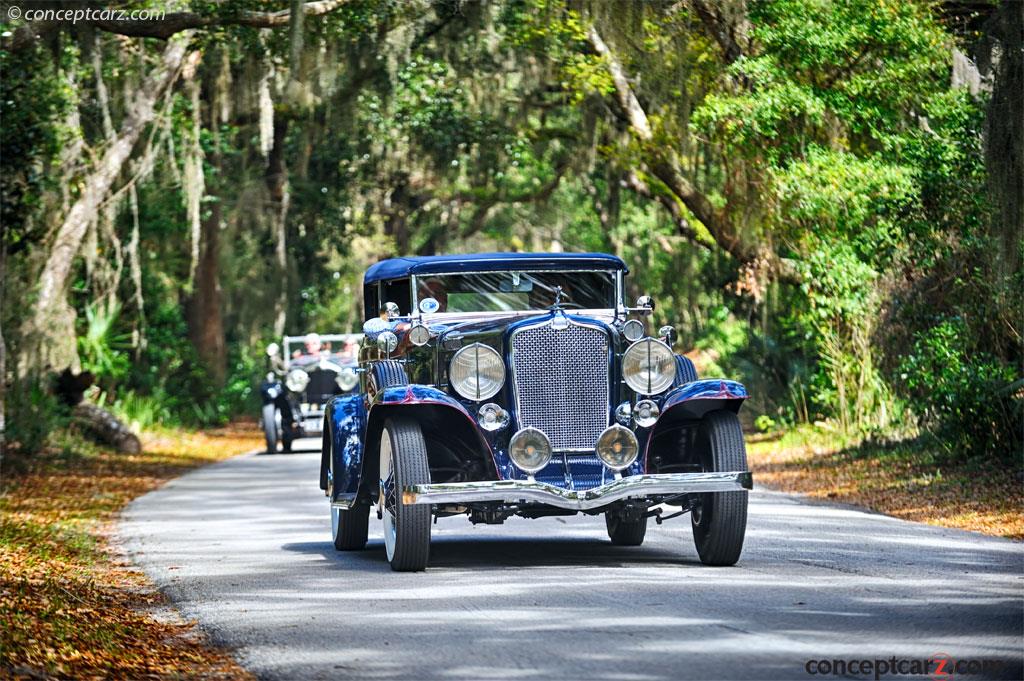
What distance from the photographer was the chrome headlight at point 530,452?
9.75 meters

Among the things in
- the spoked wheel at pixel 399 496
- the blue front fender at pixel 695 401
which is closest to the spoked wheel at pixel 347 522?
the spoked wheel at pixel 399 496

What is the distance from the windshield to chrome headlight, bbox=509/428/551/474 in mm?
2033

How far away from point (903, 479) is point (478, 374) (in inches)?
305

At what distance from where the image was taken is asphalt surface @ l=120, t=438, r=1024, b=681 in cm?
670

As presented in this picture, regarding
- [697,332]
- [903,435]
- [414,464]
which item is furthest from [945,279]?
[697,332]

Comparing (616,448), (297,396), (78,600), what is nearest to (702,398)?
(616,448)

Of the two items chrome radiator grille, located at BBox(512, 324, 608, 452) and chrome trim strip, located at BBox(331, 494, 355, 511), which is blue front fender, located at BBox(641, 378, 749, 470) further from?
chrome trim strip, located at BBox(331, 494, 355, 511)

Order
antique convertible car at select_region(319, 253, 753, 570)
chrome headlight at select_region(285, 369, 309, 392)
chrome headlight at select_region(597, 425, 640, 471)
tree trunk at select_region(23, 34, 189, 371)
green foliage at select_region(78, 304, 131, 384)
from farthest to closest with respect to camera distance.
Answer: green foliage at select_region(78, 304, 131, 384)
chrome headlight at select_region(285, 369, 309, 392)
tree trunk at select_region(23, 34, 189, 371)
chrome headlight at select_region(597, 425, 640, 471)
antique convertible car at select_region(319, 253, 753, 570)

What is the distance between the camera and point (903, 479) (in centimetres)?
1631

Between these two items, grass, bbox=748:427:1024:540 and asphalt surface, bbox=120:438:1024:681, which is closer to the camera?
asphalt surface, bbox=120:438:1024:681

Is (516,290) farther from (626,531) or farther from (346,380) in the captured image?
(346,380)
